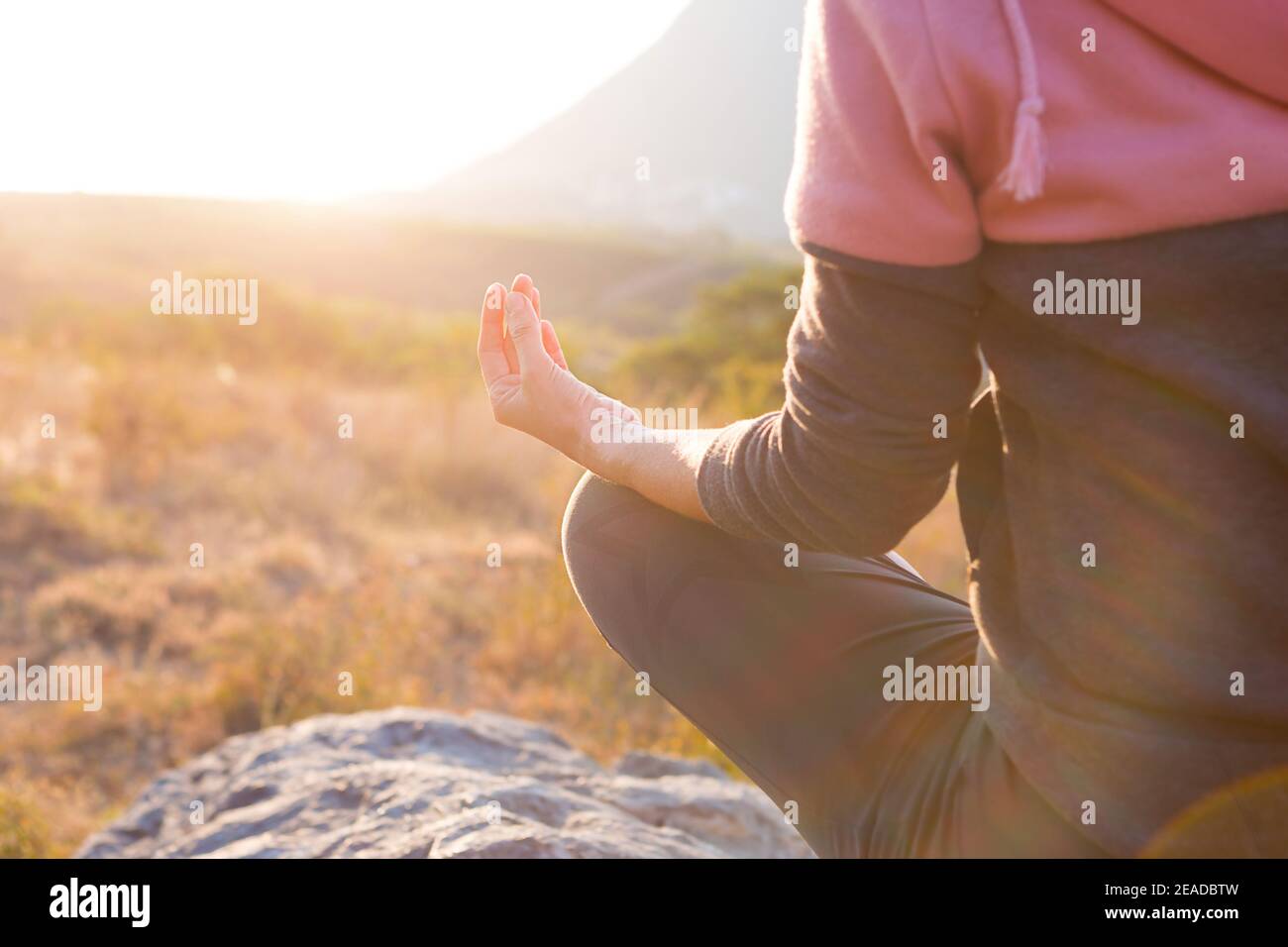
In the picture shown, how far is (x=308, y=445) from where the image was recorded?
281 inches

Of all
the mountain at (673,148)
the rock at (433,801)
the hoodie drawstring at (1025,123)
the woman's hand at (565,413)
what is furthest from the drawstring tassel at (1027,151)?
the mountain at (673,148)

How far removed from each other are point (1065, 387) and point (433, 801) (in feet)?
5.53

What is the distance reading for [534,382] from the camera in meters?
1.59

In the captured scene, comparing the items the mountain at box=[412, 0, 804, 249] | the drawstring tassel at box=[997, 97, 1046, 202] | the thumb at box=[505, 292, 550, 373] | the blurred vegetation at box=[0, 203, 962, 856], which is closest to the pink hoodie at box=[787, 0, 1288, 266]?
the drawstring tassel at box=[997, 97, 1046, 202]

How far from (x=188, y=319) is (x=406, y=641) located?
29.1 ft

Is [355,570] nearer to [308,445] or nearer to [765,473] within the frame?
[308,445]

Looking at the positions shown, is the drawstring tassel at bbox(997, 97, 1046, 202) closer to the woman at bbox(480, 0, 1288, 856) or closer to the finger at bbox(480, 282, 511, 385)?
the woman at bbox(480, 0, 1288, 856)

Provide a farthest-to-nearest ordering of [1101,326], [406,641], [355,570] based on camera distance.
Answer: [355,570] → [406,641] → [1101,326]

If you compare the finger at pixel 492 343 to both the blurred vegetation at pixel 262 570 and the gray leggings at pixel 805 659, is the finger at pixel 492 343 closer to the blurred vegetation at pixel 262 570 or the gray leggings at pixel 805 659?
the gray leggings at pixel 805 659

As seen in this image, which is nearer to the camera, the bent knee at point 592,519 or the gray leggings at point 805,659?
the gray leggings at point 805,659

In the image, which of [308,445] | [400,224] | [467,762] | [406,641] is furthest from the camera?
[400,224]

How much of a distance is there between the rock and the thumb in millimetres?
911

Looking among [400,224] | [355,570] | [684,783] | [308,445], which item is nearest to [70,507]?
[355,570]

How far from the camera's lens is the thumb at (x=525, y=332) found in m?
1.59
